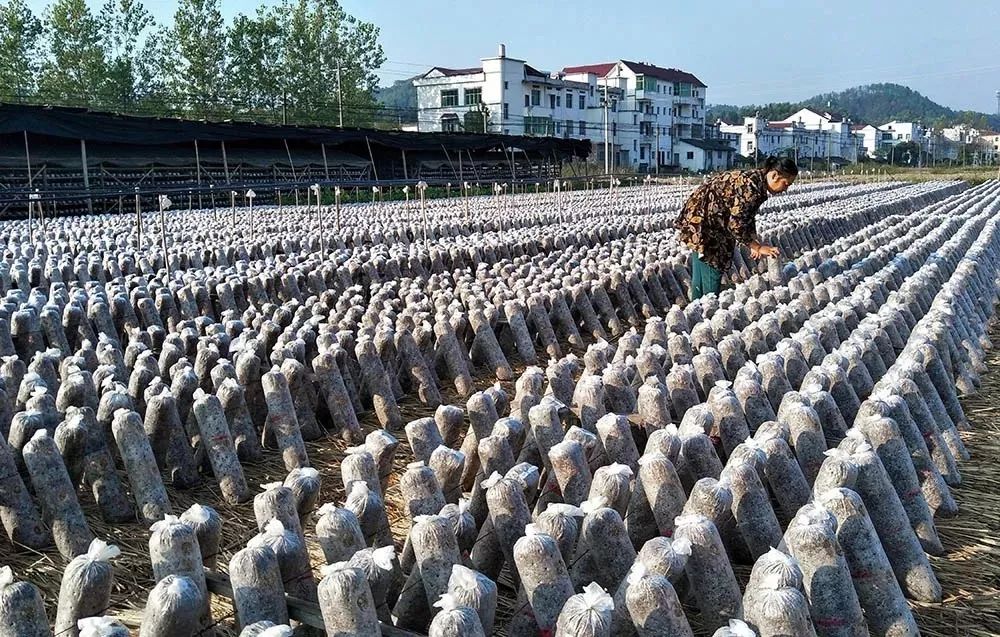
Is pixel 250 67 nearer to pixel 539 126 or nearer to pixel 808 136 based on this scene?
pixel 539 126

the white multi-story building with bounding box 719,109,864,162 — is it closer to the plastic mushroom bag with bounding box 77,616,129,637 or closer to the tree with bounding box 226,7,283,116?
the tree with bounding box 226,7,283,116

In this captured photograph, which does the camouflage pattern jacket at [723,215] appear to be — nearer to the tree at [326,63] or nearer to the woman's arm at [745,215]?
the woman's arm at [745,215]

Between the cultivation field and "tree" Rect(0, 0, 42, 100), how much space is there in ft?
162

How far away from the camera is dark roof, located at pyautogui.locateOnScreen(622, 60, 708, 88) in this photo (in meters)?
84.7

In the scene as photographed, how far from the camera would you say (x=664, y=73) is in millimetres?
88250

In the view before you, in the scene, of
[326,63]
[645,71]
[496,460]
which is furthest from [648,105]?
[496,460]

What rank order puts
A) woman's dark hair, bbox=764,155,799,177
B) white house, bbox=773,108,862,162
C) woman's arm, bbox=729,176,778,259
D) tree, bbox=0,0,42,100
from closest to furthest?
woman's dark hair, bbox=764,155,799,177
woman's arm, bbox=729,176,778,259
tree, bbox=0,0,42,100
white house, bbox=773,108,862,162

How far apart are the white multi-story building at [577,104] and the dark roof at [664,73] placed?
104mm

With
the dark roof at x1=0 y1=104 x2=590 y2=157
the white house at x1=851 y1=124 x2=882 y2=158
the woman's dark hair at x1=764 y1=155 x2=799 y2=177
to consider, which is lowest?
the woman's dark hair at x1=764 y1=155 x2=799 y2=177

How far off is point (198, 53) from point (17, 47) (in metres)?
10.2

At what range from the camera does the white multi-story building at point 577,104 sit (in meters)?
66.7

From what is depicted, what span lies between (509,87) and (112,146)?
47055 mm

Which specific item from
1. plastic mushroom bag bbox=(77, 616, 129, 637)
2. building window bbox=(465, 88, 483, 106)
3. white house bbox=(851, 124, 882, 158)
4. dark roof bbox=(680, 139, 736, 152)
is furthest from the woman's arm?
white house bbox=(851, 124, 882, 158)

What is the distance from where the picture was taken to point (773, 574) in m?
2.26
